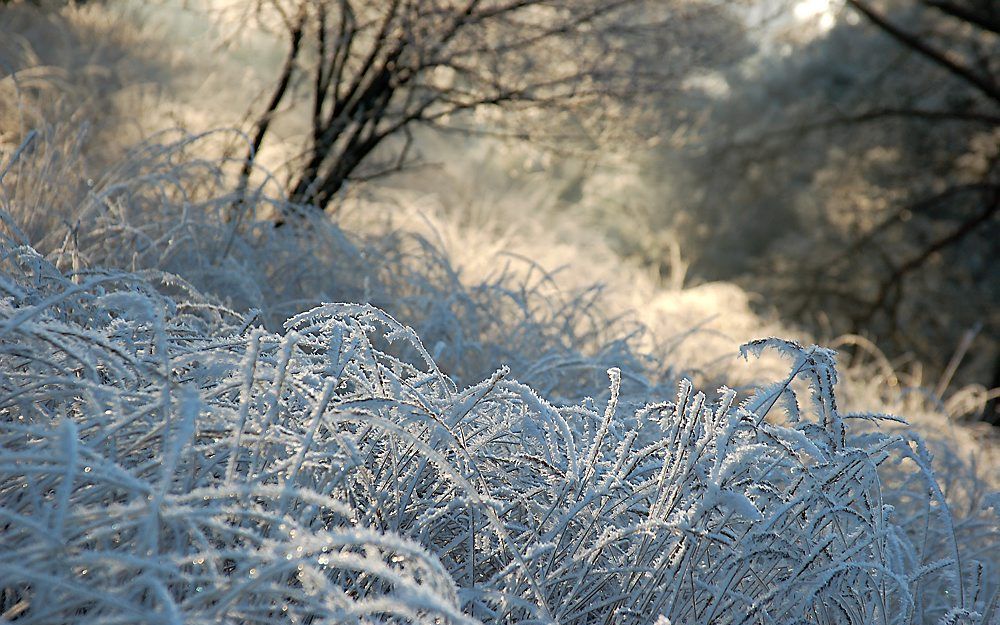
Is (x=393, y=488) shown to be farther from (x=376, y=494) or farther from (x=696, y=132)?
(x=696, y=132)

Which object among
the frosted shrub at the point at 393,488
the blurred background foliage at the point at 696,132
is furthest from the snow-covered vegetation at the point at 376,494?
the blurred background foliage at the point at 696,132

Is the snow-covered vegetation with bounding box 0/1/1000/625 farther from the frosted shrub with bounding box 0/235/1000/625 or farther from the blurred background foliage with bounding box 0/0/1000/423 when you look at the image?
the blurred background foliage with bounding box 0/0/1000/423

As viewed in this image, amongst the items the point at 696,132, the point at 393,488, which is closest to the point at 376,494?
the point at 393,488

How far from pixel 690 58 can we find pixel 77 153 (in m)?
2.68

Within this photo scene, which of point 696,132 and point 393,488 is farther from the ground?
point 696,132

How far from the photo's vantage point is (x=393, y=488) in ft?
3.68

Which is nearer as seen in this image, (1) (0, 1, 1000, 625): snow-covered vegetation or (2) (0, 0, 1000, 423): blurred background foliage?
(1) (0, 1, 1000, 625): snow-covered vegetation

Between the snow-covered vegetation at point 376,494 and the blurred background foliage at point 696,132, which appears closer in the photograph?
the snow-covered vegetation at point 376,494

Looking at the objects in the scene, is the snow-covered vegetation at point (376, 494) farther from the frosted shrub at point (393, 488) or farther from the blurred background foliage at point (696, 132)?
the blurred background foliage at point (696, 132)

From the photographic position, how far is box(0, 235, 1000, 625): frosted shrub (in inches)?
33.3

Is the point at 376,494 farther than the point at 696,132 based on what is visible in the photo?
No

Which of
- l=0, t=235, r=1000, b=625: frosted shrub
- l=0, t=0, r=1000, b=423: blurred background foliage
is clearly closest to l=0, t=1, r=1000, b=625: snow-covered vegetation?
l=0, t=235, r=1000, b=625: frosted shrub

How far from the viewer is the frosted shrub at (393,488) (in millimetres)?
845

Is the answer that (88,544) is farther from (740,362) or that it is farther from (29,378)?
(740,362)
